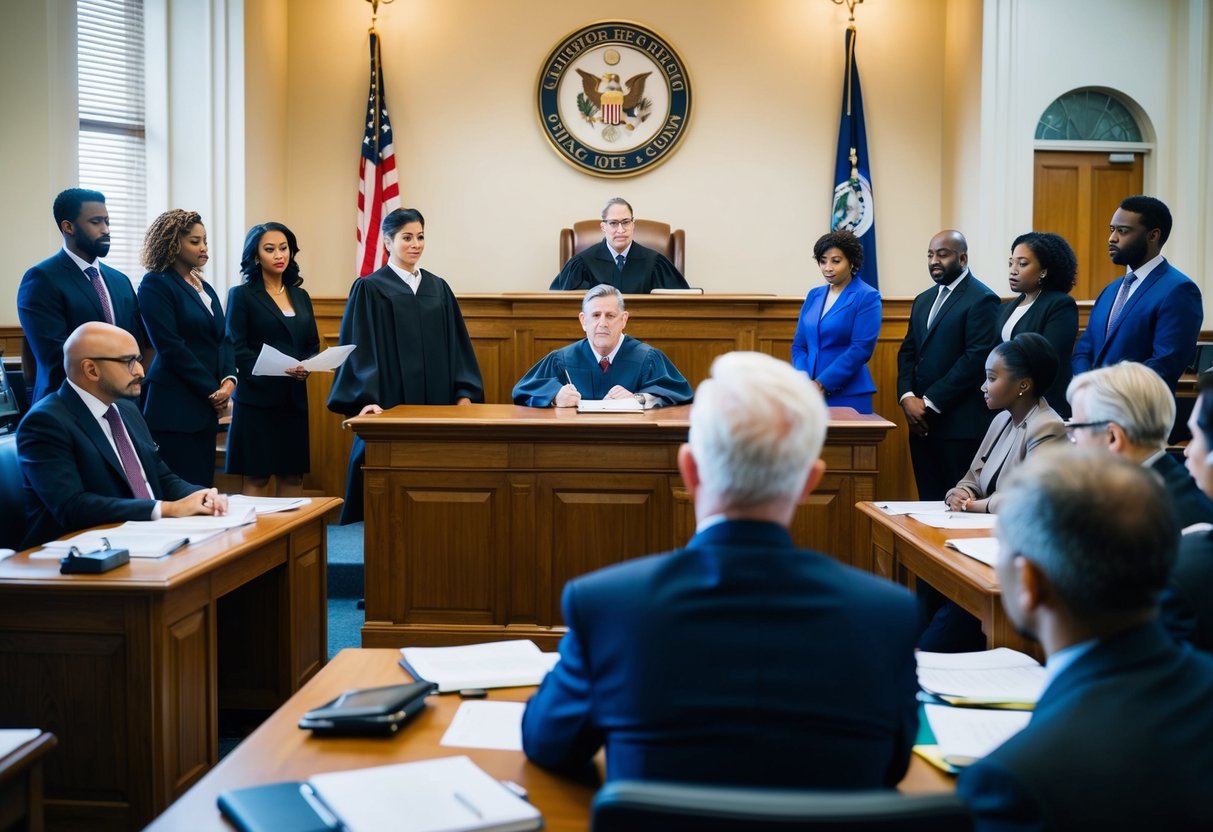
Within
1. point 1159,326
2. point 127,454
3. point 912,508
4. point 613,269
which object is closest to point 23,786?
point 127,454

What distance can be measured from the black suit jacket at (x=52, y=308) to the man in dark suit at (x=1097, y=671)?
176 inches

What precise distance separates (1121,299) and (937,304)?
0.90m

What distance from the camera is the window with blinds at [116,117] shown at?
7496 millimetres

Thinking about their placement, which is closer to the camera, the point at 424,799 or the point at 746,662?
the point at 746,662

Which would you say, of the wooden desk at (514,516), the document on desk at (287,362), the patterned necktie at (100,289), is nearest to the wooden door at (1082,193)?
the wooden desk at (514,516)

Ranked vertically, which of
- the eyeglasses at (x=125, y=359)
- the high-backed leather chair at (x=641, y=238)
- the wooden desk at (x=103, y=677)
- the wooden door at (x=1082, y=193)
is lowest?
the wooden desk at (x=103, y=677)

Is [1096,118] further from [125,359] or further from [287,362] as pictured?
[125,359]

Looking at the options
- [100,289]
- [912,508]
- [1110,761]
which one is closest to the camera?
[1110,761]

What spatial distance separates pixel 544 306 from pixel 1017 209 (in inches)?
150

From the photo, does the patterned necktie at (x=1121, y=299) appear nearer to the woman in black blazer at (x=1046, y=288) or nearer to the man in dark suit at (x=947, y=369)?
the woman in black blazer at (x=1046, y=288)

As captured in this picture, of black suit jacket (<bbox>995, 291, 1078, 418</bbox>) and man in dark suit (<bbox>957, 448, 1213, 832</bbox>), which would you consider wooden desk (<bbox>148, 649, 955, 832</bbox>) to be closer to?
man in dark suit (<bbox>957, 448, 1213, 832</bbox>)

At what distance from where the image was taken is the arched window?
27.3 feet

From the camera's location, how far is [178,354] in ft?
16.9

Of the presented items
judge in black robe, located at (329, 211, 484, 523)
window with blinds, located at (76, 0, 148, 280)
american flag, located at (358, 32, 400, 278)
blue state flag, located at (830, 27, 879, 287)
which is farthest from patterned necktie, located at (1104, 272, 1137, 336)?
window with blinds, located at (76, 0, 148, 280)
